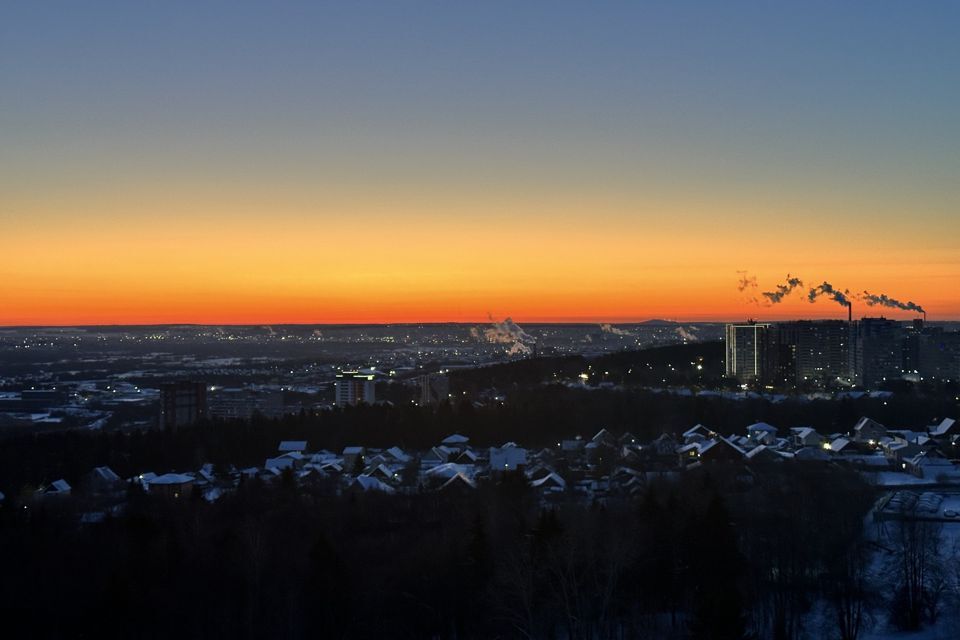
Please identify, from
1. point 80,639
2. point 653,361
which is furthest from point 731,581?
point 653,361

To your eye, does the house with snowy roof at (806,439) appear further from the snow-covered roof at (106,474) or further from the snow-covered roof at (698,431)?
the snow-covered roof at (106,474)

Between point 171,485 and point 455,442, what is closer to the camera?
point 171,485

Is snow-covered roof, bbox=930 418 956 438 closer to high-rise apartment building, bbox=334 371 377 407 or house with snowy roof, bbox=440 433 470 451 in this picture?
house with snowy roof, bbox=440 433 470 451

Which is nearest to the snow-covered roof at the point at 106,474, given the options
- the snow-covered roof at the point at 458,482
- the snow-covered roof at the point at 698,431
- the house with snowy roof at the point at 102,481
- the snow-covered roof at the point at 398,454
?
the house with snowy roof at the point at 102,481

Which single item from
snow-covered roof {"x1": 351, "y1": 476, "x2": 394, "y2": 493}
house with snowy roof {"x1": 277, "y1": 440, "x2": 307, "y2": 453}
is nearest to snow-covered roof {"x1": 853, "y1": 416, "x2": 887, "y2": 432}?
snow-covered roof {"x1": 351, "y1": 476, "x2": 394, "y2": 493}

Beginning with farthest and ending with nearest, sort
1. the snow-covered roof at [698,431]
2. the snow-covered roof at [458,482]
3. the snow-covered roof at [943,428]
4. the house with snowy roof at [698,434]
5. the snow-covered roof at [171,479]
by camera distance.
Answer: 1. the snow-covered roof at [943,428]
2. the snow-covered roof at [698,431]
3. the house with snowy roof at [698,434]
4. the snow-covered roof at [171,479]
5. the snow-covered roof at [458,482]

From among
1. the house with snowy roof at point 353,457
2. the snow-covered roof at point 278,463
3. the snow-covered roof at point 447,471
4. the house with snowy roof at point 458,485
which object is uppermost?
the house with snowy roof at point 458,485

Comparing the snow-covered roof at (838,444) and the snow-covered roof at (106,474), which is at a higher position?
the snow-covered roof at (106,474)

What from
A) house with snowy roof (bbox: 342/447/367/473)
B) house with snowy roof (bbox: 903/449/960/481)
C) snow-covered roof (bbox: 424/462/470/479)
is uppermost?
snow-covered roof (bbox: 424/462/470/479)

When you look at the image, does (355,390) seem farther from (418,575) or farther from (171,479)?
(418,575)

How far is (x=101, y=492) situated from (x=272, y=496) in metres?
5.10

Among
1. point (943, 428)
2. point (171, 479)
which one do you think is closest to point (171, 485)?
point (171, 479)

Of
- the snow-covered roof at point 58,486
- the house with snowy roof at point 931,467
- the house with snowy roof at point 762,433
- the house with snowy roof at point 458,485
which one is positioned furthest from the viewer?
the house with snowy roof at point 762,433

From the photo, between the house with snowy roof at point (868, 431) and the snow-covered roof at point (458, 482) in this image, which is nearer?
the snow-covered roof at point (458, 482)
